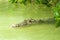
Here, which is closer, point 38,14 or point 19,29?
point 19,29

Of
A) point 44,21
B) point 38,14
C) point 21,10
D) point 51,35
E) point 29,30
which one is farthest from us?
point 21,10

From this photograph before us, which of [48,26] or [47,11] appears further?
[47,11]

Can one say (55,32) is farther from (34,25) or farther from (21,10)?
(21,10)

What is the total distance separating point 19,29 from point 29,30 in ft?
0.66

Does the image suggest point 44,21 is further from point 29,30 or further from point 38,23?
point 29,30

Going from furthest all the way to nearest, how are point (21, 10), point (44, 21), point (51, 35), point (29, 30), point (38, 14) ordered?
point (21, 10)
point (38, 14)
point (44, 21)
point (29, 30)
point (51, 35)

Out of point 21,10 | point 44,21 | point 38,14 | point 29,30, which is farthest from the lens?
point 21,10

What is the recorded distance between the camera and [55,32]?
345 centimetres

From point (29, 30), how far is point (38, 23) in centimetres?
30

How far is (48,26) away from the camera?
372 centimetres

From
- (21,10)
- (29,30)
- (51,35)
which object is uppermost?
(21,10)

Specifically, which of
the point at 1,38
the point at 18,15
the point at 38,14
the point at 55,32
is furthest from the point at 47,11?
the point at 1,38

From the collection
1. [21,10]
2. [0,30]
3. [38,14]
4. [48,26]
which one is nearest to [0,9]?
[21,10]

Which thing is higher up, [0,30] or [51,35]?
[0,30]
